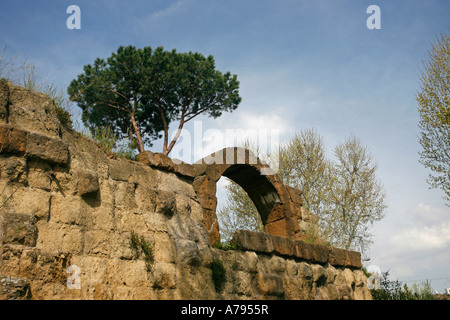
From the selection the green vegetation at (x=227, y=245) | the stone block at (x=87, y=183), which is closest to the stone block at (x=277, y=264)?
the green vegetation at (x=227, y=245)

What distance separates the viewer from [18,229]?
3336 mm

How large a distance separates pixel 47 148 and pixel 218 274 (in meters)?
2.35

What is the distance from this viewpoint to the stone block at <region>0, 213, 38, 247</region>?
327 cm

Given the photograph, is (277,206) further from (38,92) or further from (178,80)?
(178,80)

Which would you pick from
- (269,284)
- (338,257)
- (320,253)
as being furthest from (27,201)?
(338,257)

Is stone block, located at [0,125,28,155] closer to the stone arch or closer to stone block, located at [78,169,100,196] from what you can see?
stone block, located at [78,169,100,196]

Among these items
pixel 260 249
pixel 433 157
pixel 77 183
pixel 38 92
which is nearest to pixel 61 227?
pixel 77 183

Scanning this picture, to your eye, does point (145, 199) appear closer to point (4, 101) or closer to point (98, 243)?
point (98, 243)

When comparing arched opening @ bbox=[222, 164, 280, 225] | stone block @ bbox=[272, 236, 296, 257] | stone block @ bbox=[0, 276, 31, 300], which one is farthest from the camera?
arched opening @ bbox=[222, 164, 280, 225]

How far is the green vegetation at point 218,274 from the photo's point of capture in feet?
15.8

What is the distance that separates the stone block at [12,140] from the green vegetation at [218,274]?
2422mm

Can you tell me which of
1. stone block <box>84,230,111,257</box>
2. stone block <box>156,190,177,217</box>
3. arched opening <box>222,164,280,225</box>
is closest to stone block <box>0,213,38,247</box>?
stone block <box>84,230,111,257</box>

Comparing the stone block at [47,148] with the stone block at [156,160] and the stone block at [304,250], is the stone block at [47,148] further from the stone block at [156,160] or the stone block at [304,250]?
the stone block at [304,250]

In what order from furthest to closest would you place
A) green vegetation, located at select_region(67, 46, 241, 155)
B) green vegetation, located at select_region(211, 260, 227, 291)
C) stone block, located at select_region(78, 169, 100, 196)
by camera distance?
1. green vegetation, located at select_region(67, 46, 241, 155)
2. green vegetation, located at select_region(211, 260, 227, 291)
3. stone block, located at select_region(78, 169, 100, 196)
